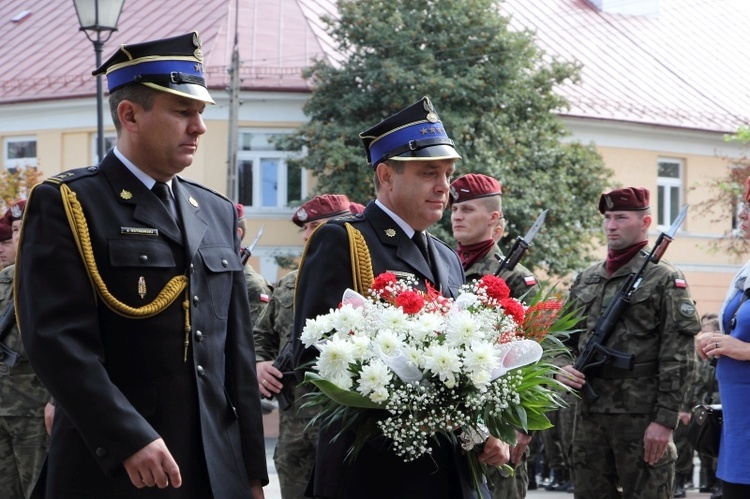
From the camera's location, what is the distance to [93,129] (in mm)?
31266

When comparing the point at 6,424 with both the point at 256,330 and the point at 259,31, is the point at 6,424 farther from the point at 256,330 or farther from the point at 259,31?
the point at 259,31

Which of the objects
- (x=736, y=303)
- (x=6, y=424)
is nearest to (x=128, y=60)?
(x=736, y=303)

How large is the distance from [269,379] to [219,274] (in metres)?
3.91

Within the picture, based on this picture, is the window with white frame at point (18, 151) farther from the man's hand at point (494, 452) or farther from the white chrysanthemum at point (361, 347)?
the white chrysanthemum at point (361, 347)

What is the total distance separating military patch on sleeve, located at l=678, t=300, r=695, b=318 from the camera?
7754mm

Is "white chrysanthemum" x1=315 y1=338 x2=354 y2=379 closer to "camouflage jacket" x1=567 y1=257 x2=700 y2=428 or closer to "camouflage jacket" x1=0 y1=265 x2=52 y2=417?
"camouflage jacket" x1=567 y1=257 x2=700 y2=428

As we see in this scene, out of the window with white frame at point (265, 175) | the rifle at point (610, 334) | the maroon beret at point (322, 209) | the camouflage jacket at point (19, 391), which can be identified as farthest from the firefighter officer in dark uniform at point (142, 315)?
the window with white frame at point (265, 175)

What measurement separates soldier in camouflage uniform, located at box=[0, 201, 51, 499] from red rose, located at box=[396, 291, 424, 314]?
14.4 ft

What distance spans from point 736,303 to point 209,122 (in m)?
24.2

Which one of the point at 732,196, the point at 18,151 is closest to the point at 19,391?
the point at 732,196

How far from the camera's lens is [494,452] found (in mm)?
4660

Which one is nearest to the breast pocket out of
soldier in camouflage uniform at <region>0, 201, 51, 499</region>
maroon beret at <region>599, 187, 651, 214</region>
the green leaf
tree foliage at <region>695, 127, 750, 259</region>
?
the green leaf

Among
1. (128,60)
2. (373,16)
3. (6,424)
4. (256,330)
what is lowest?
(6,424)

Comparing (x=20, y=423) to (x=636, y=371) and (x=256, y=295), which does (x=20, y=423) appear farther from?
(x=636, y=371)
